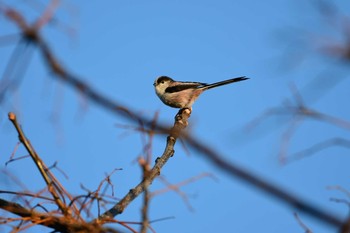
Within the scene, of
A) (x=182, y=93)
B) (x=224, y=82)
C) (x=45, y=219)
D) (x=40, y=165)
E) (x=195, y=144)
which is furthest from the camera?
(x=182, y=93)

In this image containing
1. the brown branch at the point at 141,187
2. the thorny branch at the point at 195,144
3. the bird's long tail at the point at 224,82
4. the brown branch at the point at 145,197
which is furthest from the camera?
the bird's long tail at the point at 224,82

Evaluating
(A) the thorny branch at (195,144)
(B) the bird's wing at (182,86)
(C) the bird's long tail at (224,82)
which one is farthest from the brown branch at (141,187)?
(B) the bird's wing at (182,86)

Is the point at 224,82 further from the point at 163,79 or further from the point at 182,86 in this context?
the point at 163,79

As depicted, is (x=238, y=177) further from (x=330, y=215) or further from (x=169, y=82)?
(x=169, y=82)

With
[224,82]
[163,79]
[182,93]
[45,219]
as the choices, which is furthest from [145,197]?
[163,79]

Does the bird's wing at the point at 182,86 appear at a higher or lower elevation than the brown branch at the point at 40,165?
higher

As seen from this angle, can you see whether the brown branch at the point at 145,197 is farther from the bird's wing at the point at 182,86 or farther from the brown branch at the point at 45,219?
the bird's wing at the point at 182,86

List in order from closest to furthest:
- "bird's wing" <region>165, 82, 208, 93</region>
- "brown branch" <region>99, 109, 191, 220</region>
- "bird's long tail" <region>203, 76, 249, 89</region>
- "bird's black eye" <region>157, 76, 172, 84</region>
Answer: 1. "brown branch" <region>99, 109, 191, 220</region>
2. "bird's long tail" <region>203, 76, 249, 89</region>
3. "bird's wing" <region>165, 82, 208, 93</region>
4. "bird's black eye" <region>157, 76, 172, 84</region>

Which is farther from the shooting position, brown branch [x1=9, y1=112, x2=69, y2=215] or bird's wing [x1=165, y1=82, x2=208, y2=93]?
bird's wing [x1=165, y1=82, x2=208, y2=93]

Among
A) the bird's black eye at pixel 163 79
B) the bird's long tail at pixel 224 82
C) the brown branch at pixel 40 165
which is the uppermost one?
the bird's black eye at pixel 163 79

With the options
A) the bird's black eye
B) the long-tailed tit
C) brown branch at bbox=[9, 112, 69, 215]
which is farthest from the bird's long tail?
brown branch at bbox=[9, 112, 69, 215]

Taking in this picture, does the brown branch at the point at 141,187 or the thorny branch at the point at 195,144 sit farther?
the brown branch at the point at 141,187

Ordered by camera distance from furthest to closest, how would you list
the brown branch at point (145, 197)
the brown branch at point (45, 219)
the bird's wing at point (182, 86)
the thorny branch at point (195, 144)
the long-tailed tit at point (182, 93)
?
the bird's wing at point (182, 86) < the long-tailed tit at point (182, 93) < the brown branch at point (45, 219) < the brown branch at point (145, 197) < the thorny branch at point (195, 144)

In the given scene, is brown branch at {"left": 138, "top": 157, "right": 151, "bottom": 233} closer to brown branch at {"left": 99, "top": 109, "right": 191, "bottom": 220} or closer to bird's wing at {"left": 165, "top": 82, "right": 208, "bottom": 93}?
brown branch at {"left": 99, "top": 109, "right": 191, "bottom": 220}
